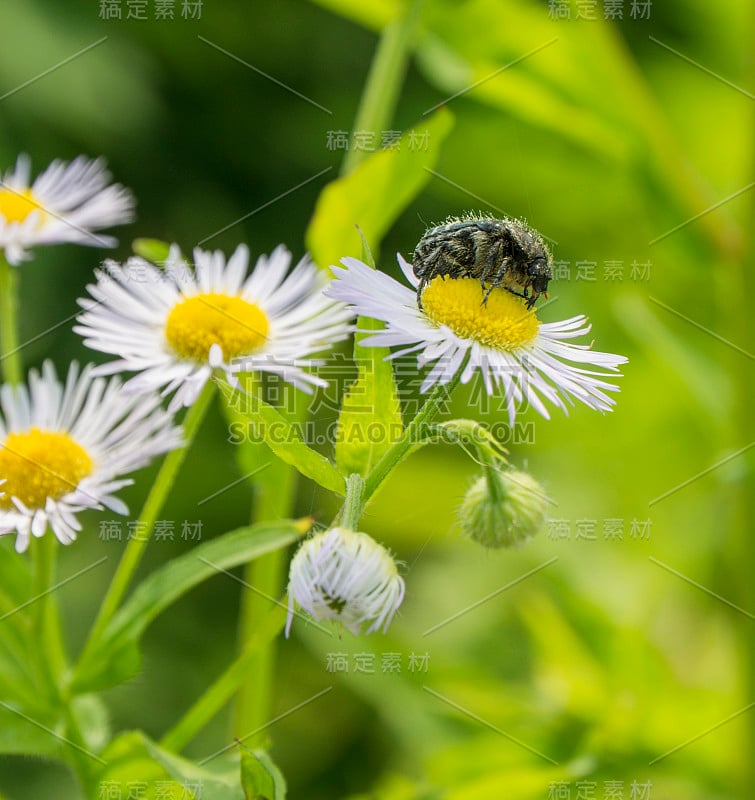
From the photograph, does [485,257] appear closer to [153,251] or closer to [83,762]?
[153,251]

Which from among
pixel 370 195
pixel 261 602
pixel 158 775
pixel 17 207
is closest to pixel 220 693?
pixel 158 775

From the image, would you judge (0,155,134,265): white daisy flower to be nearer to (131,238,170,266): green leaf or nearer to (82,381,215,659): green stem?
(131,238,170,266): green leaf

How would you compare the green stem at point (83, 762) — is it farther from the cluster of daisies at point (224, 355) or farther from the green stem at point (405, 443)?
the green stem at point (405, 443)

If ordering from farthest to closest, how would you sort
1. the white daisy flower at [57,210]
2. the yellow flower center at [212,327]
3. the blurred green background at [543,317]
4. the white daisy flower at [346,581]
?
the blurred green background at [543,317] → the white daisy flower at [57,210] → the yellow flower center at [212,327] → the white daisy flower at [346,581]

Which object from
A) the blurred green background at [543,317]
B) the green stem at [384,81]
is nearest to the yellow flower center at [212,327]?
the green stem at [384,81]

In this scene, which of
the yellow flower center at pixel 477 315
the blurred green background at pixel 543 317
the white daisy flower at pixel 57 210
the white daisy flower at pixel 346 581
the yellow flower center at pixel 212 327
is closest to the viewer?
the white daisy flower at pixel 346 581

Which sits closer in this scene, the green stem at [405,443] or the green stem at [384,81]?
the green stem at [405,443]

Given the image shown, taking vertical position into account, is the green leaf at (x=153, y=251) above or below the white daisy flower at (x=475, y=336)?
above

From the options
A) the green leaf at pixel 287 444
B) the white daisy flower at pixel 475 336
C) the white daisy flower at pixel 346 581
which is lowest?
the white daisy flower at pixel 346 581
